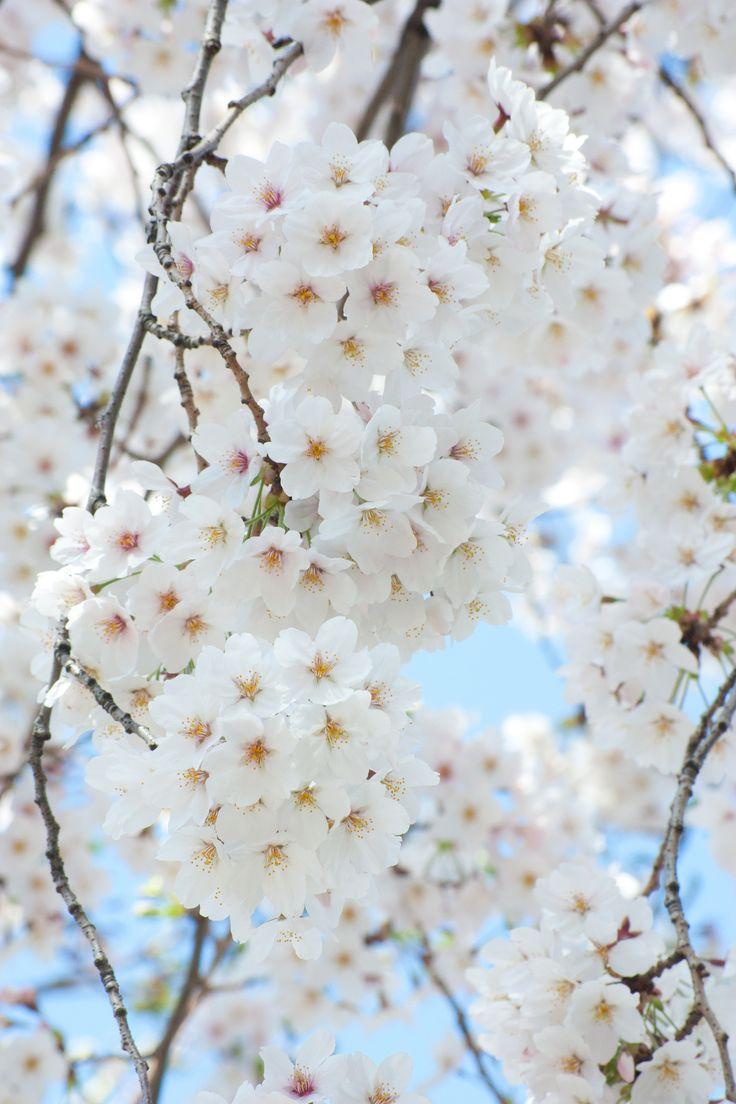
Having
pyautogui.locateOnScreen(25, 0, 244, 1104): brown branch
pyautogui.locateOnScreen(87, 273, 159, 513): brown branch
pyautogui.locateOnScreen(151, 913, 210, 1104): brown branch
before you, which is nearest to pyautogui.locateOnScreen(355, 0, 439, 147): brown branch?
pyautogui.locateOnScreen(25, 0, 244, 1104): brown branch

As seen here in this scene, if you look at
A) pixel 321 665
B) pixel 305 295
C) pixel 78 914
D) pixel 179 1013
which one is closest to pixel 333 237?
pixel 305 295

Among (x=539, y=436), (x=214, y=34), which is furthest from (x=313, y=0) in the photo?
(x=539, y=436)

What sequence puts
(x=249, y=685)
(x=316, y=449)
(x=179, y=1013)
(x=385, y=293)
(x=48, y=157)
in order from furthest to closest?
1. (x=48, y=157)
2. (x=179, y=1013)
3. (x=385, y=293)
4. (x=316, y=449)
5. (x=249, y=685)

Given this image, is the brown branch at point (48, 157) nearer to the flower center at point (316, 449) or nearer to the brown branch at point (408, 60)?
the brown branch at point (408, 60)

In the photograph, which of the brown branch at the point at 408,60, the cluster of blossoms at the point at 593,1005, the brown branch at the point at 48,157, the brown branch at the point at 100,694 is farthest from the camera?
the brown branch at the point at 48,157

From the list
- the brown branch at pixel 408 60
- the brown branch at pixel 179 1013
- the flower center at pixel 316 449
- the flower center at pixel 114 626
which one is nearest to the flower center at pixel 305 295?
the flower center at pixel 316 449

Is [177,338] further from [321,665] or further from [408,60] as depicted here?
[408,60]

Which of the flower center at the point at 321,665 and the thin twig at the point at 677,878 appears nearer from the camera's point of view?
the flower center at the point at 321,665
